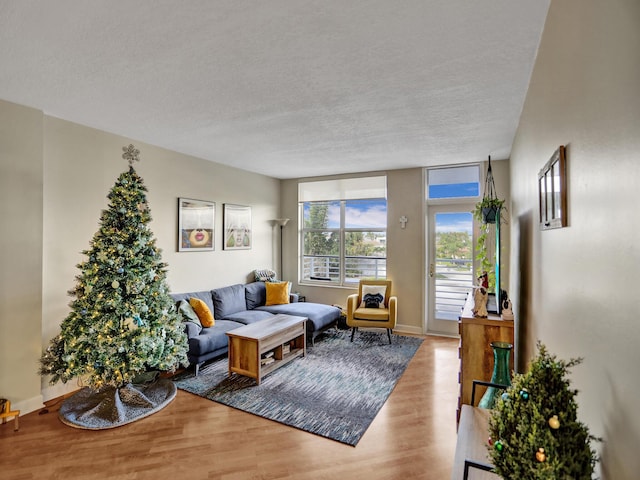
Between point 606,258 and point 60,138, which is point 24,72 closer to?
point 60,138

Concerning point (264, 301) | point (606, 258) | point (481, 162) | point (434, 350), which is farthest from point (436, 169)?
point (606, 258)

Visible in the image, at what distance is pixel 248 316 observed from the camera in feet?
15.6

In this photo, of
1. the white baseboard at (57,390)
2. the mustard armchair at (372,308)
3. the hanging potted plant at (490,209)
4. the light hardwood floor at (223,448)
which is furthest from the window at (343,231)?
the white baseboard at (57,390)

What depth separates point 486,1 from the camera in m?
1.65

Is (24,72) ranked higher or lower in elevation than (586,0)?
higher

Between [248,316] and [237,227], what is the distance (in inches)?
59.6

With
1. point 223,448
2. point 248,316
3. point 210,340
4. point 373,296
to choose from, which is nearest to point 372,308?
point 373,296

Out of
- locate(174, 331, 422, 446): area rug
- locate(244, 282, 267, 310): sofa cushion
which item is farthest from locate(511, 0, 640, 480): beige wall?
locate(244, 282, 267, 310): sofa cushion

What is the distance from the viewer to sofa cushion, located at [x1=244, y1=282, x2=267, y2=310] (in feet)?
17.6

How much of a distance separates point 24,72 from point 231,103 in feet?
4.62

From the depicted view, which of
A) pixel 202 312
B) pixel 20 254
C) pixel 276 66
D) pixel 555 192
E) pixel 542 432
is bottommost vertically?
pixel 202 312

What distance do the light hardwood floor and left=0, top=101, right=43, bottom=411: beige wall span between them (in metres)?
0.38

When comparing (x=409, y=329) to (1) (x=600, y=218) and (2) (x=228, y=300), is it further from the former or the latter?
(1) (x=600, y=218)

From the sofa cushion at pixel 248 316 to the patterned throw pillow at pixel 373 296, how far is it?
4.86 ft
